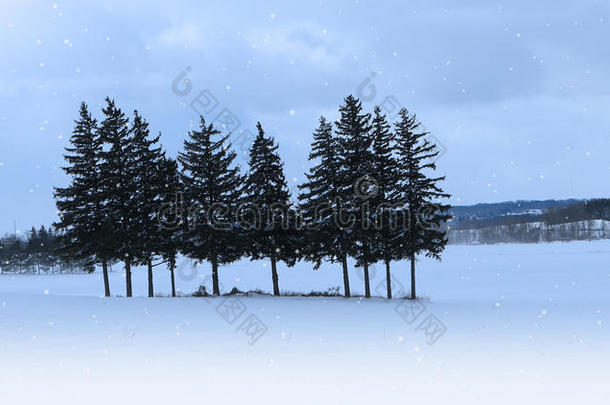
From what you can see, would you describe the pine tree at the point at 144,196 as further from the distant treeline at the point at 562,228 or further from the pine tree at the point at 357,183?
the distant treeline at the point at 562,228

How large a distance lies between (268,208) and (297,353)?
1716 cm

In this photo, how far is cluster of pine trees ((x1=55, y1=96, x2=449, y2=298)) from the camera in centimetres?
2755

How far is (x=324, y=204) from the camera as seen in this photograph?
2775cm

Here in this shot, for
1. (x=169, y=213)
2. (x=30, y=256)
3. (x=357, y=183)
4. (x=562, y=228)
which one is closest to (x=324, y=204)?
(x=357, y=183)

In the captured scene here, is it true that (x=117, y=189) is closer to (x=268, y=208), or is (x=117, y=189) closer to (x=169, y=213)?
(x=169, y=213)

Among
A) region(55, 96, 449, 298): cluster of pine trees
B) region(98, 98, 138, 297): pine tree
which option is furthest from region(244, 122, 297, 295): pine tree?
region(98, 98, 138, 297): pine tree

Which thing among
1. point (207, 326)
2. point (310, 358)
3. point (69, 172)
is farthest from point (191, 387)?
point (69, 172)

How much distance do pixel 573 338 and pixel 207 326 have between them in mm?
11620

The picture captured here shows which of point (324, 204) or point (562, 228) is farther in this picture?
point (562, 228)

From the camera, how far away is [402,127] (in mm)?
28281

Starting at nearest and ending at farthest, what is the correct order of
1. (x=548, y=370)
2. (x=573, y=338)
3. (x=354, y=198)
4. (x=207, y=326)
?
(x=548, y=370), (x=573, y=338), (x=207, y=326), (x=354, y=198)

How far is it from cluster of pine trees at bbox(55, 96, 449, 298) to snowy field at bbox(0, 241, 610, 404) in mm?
6449

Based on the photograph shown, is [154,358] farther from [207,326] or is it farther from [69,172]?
[69,172]

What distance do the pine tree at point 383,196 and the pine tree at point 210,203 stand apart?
8.73m
